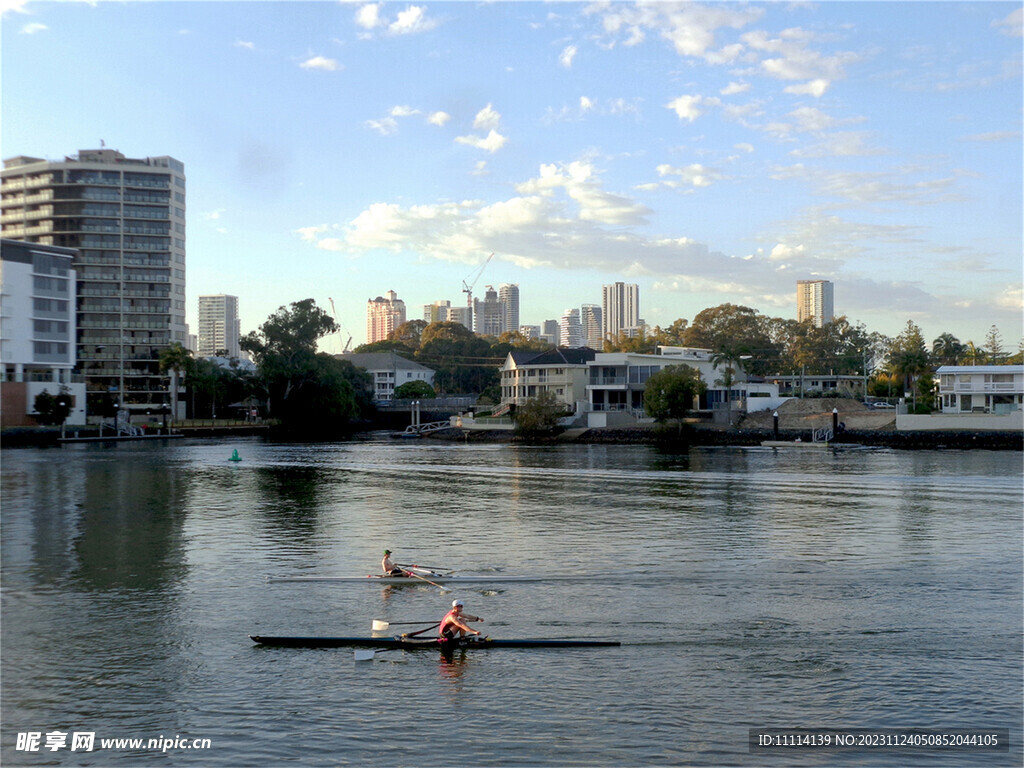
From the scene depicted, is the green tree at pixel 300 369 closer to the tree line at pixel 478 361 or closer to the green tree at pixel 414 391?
the tree line at pixel 478 361

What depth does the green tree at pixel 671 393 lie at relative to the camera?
102 m

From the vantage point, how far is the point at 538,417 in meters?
108

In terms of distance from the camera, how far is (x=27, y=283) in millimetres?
108438

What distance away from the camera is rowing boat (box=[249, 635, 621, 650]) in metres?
21.3

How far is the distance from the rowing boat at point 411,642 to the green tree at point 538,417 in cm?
8678

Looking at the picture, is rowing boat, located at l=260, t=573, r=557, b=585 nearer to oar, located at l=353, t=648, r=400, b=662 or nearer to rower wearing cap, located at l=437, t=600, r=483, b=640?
rower wearing cap, located at l=437, t=600, r=483, b=640

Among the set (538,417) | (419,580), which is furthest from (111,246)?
(419,580)

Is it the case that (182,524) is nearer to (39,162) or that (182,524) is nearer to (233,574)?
(233,574)

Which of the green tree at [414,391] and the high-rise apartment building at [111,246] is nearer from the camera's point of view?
the high-rise apartment building at [111,246]

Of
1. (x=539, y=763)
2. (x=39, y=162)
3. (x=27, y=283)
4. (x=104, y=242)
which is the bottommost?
(x=539, y=763)

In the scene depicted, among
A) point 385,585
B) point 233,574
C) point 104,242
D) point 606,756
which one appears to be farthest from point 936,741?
point 104,242

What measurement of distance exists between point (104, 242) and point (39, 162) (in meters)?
17.7

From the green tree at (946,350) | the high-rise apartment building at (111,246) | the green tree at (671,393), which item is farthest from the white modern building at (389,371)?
the green tree at (946,350)

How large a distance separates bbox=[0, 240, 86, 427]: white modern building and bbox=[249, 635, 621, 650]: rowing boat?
9890 centimetres
